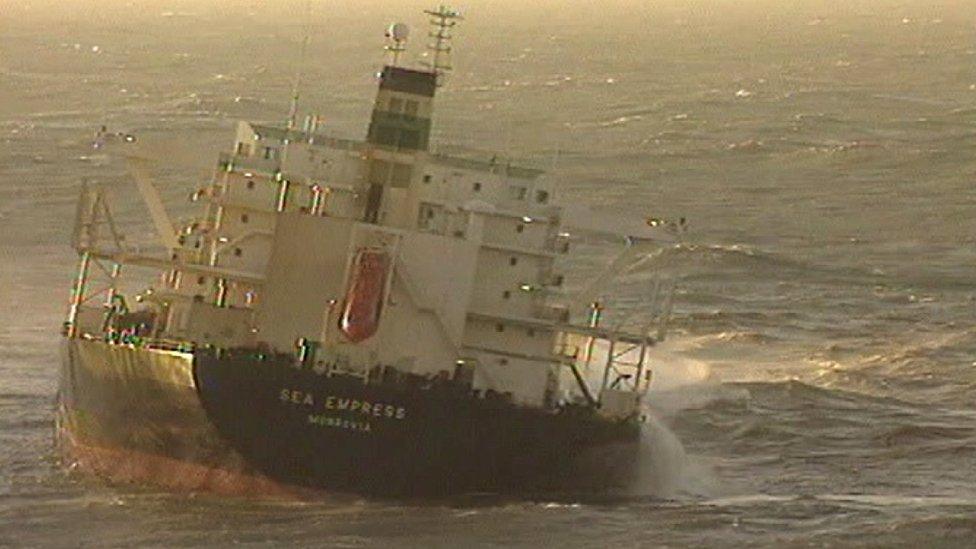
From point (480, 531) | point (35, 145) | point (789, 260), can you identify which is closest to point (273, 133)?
point (480, 531)

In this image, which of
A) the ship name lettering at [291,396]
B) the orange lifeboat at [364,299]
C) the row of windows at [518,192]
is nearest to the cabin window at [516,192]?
the row of windows at [518,192]

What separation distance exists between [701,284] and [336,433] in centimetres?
3502

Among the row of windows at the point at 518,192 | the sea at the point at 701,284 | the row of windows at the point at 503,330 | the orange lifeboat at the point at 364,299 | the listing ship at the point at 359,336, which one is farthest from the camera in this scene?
the row of windows at the point at 518,192

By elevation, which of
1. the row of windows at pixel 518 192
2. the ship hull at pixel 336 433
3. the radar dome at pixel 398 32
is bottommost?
the ship hull at pixel 336 433

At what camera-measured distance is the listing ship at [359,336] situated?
51594 mm

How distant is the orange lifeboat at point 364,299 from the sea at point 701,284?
9.31ft

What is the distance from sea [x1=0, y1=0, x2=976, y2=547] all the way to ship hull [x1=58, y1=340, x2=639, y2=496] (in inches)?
18.7

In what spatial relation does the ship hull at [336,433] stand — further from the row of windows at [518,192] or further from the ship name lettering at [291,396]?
the row of windows at [518,192]

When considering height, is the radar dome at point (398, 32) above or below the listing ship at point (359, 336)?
above

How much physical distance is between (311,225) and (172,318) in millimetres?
3571

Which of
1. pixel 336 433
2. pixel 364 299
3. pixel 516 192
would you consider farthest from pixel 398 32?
pixel 336 433

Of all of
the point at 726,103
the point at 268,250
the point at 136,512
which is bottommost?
the point at 136,512

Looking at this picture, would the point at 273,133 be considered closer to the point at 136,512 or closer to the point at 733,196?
the point at 136,512

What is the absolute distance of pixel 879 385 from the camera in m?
69.2
